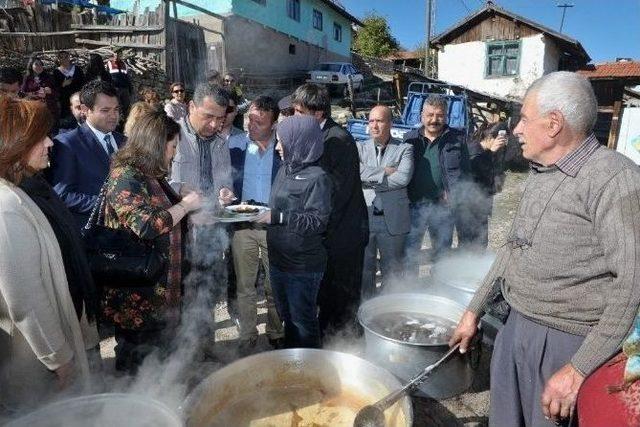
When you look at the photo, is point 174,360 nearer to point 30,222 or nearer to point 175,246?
point 175,246

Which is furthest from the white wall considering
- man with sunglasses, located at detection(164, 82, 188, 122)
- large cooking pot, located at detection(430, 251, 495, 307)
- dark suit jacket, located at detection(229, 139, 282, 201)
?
dark suit jacket, located at detection(229, 139, 282, 201)

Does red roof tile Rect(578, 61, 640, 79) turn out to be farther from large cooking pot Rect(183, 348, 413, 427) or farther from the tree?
large cooking pot Rect(183, 348, 413, 427)

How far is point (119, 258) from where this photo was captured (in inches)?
99.3

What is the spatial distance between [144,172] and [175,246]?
530mm

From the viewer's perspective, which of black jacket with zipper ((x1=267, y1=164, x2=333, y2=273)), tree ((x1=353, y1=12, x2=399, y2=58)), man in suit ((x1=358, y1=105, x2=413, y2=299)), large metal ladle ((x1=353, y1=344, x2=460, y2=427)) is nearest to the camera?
large metal ladle ((x1=353, y1=344, x2=460, y2=427))

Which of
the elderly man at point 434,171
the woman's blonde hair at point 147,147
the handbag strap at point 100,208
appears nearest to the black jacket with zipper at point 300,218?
the woman's blonde hair at point 147,147

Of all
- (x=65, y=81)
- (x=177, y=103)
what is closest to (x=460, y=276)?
(x=177, y=103)

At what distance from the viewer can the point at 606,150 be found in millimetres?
1861

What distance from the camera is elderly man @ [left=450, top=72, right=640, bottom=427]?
1701mm

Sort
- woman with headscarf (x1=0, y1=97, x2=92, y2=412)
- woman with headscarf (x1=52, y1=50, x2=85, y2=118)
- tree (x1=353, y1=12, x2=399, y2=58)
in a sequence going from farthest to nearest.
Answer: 1. tree (x1=353, y1=12, x2=399, y2=58)
2. woman with headscarf (x1=52, y1=50, x2=85, y2=118)
3. woman with headscarf (x1=0, y1=97, x2=92, y2=412)

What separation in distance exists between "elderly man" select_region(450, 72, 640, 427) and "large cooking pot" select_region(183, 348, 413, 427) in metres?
0.69

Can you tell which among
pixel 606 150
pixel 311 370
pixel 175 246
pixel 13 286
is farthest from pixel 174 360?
pixel 606 150

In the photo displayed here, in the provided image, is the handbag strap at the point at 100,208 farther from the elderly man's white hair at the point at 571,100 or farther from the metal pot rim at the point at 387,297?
the elderly man's white hair at the point at 571,100

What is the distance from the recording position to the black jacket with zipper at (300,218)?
2.83 meters
